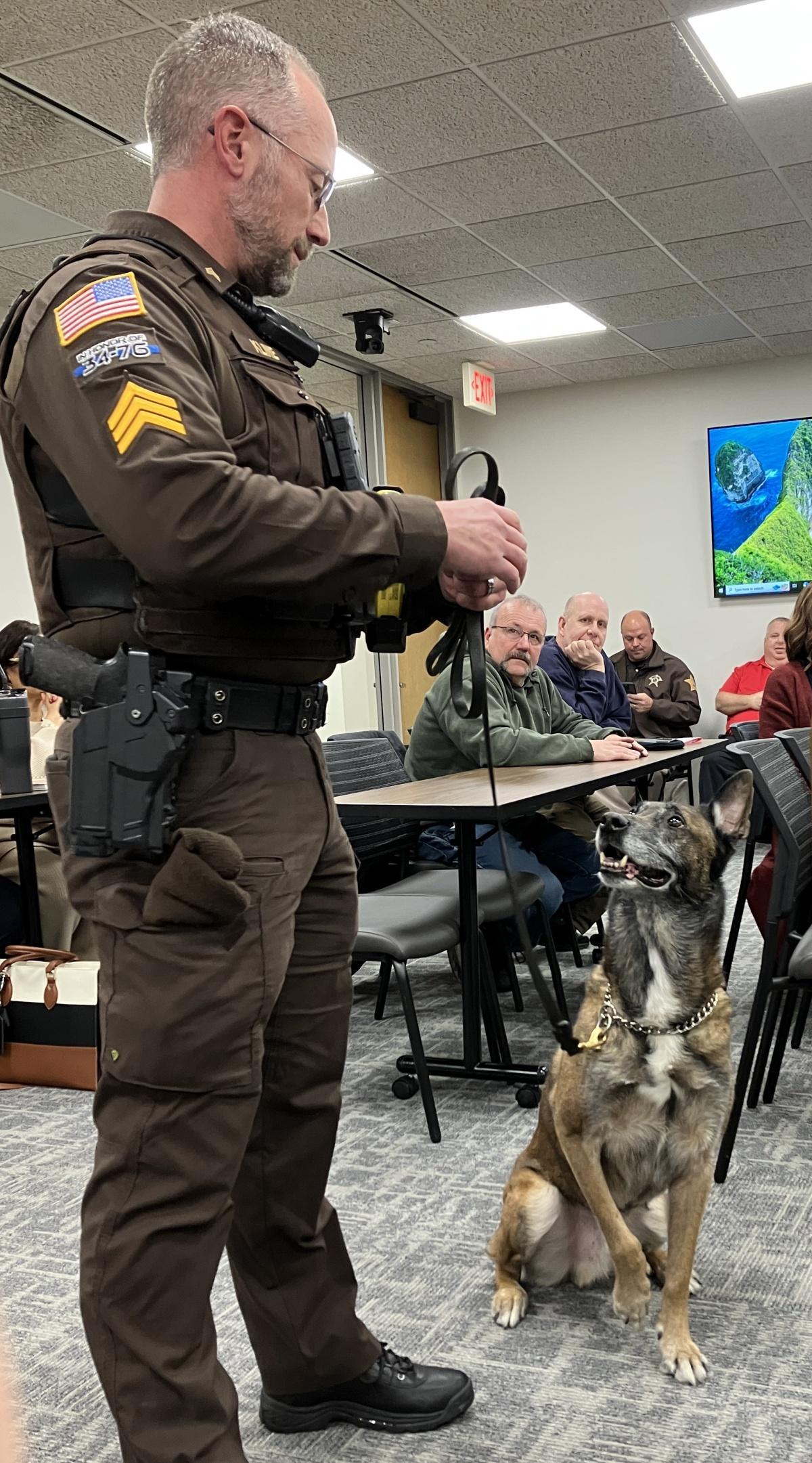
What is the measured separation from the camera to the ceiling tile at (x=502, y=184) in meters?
4.83

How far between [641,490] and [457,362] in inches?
63.5

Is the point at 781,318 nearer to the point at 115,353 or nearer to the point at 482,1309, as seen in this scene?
the point at 482,1309

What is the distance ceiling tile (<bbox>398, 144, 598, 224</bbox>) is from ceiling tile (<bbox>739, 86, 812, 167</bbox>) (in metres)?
A: 0.70

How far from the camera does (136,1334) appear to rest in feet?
4.05

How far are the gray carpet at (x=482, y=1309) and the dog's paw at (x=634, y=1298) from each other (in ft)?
0.19

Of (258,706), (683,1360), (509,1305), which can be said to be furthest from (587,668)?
(258,706)

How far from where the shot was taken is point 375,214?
5289 mm

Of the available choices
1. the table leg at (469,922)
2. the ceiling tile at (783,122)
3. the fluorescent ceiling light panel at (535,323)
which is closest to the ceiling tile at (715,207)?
the ceiling tile at (783,122)

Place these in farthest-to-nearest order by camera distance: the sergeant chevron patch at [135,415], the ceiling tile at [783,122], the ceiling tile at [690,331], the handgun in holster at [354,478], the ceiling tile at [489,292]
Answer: the ceiling tile at [690,331] < the ceiling tile at [489,292] < the ceiling tile at [783,122] < the handgun in holster at [354,478] < the sergeant chevron patch at [135,415]

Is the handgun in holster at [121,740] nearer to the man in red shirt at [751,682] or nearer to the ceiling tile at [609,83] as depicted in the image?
the ceiling tile at [609,83]

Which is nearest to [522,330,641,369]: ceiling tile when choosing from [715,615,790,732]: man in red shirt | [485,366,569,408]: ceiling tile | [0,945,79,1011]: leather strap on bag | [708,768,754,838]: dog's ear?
[485,366,569,408]: ceiling tile

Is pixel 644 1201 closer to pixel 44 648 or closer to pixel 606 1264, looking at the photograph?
pixel 606 1264

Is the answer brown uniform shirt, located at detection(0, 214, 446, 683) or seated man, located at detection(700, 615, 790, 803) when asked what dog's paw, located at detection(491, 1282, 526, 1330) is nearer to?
brown uniform shirt, located at detection(0, 214, 446, 683)

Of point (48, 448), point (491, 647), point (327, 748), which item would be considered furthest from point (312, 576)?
point (491, 647)
